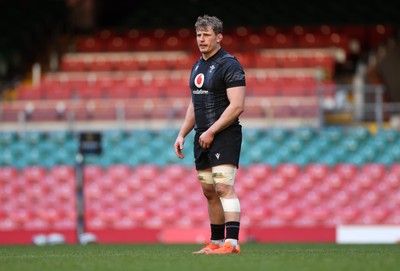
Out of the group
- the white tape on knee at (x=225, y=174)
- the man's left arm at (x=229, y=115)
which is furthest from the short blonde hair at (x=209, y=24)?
the white tape on knee at (x=225, y=174)

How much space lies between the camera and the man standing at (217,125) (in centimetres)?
813

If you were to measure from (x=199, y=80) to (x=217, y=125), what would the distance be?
0.46 meters

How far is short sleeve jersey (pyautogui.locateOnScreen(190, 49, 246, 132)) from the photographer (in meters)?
8.20

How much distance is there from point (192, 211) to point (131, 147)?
2122 mm

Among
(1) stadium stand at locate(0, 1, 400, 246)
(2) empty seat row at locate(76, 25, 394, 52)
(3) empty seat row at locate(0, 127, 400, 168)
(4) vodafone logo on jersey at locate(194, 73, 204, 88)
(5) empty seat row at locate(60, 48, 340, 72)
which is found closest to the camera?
(4) vodafone logo on jersey at locate(194, 73, 204, 88)

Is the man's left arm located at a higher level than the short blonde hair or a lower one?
lower

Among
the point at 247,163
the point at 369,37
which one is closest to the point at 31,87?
the point at 247,163

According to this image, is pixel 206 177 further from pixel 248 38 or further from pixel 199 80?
pixel 248 38

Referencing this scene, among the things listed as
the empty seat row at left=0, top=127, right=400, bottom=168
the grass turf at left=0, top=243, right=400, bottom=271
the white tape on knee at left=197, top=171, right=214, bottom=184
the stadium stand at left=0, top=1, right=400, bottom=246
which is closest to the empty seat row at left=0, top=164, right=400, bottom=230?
the stadium stand at left=0, top=1, right=400, bottom=246

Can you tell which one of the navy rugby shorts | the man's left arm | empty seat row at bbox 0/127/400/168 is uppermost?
the man's left arm

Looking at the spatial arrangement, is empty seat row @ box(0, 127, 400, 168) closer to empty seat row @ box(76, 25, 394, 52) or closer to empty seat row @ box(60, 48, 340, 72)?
empty seat row @ box(60, 48, 340, 72)

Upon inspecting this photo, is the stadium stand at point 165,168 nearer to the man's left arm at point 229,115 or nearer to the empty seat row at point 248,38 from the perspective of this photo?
the empty seat row at point 248,38

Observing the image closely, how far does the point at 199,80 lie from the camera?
833 centimetres

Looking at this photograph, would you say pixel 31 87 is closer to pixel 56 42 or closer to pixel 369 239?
pixel 56 42
